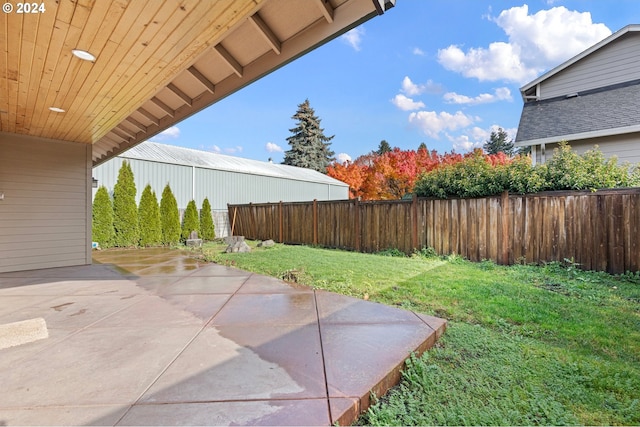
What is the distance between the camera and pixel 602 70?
7172 mm

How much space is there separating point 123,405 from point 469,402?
1.94 meters

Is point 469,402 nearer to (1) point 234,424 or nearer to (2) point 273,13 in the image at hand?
(1) point 234,424

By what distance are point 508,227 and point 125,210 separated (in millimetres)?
10714

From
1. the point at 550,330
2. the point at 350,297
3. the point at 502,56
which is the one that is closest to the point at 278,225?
the point at 350,297

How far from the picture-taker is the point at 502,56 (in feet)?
45.3

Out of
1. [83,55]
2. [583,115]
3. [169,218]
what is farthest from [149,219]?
[583,115]

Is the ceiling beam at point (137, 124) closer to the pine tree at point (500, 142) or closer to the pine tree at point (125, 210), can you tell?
the pine tree at point (125, 210)

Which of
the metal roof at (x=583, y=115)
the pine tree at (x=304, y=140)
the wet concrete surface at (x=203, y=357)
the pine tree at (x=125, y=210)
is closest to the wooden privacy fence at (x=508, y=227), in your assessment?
the metal roof at (x=583, y=115)

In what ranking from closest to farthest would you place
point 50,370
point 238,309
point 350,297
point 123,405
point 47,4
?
point 123,405, point 50,370, point 47,4, point 238,309, point 350,297

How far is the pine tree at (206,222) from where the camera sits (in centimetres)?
1186

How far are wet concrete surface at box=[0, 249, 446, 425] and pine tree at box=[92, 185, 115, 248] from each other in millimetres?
5741

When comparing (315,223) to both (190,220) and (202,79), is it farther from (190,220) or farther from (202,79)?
(202,79)

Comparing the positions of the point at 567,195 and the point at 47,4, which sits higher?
the point at 47,4

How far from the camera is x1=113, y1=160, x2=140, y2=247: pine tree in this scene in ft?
30.6
